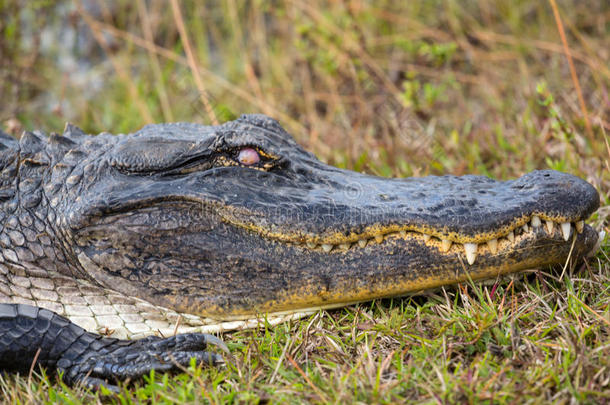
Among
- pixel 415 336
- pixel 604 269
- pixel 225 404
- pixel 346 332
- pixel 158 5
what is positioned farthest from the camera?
pixel 158 5

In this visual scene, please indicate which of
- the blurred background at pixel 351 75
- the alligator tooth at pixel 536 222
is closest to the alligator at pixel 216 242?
the alligator tooth at pixel 536 222

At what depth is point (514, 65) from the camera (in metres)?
5.68

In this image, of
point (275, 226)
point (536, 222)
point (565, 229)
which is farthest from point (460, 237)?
point (275, 226)

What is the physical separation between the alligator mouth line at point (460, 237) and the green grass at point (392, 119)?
8.7 inches

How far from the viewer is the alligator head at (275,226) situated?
2271 mm

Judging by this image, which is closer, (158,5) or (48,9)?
(48,9)

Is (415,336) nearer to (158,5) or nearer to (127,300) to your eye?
(127,300)

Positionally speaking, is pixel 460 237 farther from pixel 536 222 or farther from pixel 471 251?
pixel 536 222

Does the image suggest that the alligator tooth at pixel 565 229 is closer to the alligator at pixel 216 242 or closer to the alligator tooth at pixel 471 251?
the alligator at pixel 216 242

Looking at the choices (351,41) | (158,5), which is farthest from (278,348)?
(158,5)

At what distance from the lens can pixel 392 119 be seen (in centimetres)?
487

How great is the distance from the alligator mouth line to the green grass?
0.22 metres

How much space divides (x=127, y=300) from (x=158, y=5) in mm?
4843

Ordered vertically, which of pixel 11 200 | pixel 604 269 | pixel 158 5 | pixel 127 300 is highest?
pixel 158 5
